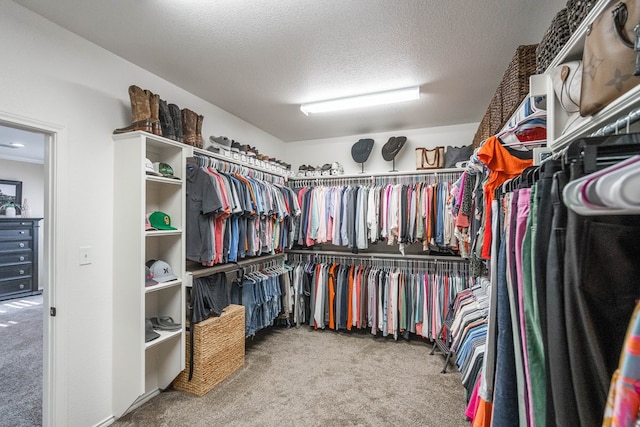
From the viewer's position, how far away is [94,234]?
2021 mm

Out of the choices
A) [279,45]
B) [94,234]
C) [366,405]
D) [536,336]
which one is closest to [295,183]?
[279,45]

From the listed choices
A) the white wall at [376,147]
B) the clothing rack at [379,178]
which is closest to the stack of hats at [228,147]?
the clothing rack at [379,178]

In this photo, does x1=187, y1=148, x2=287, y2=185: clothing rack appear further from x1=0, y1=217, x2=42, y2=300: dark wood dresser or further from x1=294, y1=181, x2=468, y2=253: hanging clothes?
Result: x1=0, y1=217, x2=42, y2=300: dark wood dresser

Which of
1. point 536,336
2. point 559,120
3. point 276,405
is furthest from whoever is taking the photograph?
point 276,405

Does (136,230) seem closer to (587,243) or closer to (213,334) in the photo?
(213,334)

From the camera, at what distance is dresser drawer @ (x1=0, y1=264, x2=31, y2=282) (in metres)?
5.00

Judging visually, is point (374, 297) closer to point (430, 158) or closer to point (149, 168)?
point (430, 158)

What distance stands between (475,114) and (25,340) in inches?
235

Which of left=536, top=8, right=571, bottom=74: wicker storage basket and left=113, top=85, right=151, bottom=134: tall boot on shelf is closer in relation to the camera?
left=536, top=8, right=571, bottom=74: wicker storage basket

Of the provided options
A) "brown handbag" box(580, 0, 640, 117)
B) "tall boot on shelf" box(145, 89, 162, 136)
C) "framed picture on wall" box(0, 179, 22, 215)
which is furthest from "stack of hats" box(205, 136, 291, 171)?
"framed picture on wall" box(0, 179, 22, 215)

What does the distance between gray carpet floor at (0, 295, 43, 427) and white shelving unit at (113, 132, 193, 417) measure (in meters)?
0.69

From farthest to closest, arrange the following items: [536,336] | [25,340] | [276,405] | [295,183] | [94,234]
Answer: [295,183] < [25,340] < [276,405] < [94,234] < [536,336]

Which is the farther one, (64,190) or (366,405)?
(366,405)

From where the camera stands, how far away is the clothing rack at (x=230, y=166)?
2568mm
